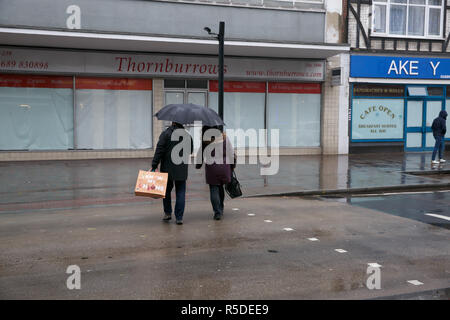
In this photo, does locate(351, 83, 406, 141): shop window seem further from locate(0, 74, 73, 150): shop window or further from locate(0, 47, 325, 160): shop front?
locate(0, 74, 73, 150): shop window

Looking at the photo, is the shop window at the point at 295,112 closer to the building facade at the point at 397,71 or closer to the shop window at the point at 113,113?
the building facade at the point at 397,71

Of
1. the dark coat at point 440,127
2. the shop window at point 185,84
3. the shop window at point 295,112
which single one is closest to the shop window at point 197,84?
the shop window at point 185,84

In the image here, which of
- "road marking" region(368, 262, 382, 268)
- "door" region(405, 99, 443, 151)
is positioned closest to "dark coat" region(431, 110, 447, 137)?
"door" region(405, 99, 443, 151)

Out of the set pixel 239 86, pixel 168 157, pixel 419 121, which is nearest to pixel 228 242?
pixel 168 157

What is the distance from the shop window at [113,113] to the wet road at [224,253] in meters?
8.46

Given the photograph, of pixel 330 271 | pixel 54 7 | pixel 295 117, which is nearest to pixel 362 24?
pixel 295 117

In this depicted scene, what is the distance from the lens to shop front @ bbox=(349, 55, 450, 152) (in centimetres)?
2012

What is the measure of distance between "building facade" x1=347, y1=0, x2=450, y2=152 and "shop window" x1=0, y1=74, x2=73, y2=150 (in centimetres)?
1086

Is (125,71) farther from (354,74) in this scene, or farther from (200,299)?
(200,299)

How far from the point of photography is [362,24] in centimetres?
1983

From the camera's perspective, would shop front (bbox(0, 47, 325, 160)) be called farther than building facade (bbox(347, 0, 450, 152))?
No

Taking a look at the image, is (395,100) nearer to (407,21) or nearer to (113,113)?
(407,21)

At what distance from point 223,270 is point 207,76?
532 inches

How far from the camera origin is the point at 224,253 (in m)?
6.30
